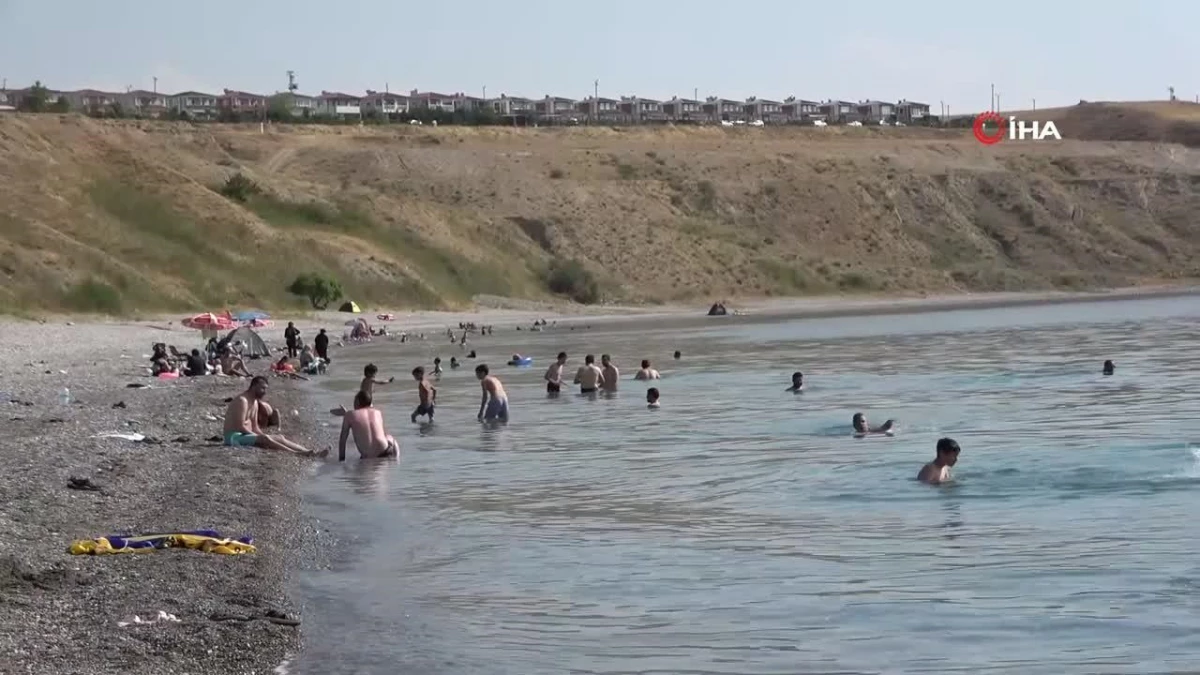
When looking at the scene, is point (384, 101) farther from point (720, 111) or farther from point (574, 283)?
point (574, 283)

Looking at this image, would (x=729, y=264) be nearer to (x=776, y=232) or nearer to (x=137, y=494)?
(x=776, y=232)

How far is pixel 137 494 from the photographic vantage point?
15.8m

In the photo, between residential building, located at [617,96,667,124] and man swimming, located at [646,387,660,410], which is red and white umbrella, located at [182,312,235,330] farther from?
residential building, located at [617,96,667,124]

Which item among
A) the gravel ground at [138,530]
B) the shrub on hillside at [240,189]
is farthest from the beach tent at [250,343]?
the shrub on hillside at [240,189]

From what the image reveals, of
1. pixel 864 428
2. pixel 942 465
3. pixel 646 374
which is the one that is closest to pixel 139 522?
pixel 942 465

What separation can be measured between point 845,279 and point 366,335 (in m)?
40.9

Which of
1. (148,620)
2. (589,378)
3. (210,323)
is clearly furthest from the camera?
(210,323)

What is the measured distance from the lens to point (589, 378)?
3167 cm

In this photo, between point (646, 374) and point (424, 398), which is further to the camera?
point (646, 374)

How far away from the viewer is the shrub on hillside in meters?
73.7

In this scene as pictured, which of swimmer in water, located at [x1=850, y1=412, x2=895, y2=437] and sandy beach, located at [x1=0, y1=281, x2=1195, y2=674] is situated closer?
sandy beach, located at [x1=0, y1=281, x2=1195, y2=674]

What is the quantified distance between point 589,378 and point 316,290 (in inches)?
1243

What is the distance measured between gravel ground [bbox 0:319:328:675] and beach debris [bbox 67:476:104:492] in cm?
10

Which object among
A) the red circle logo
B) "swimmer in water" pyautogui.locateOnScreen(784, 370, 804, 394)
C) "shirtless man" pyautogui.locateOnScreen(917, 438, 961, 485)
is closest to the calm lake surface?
"swimmer in water" pyautogui.locateOnScreen(784, 370, 804, 394)
